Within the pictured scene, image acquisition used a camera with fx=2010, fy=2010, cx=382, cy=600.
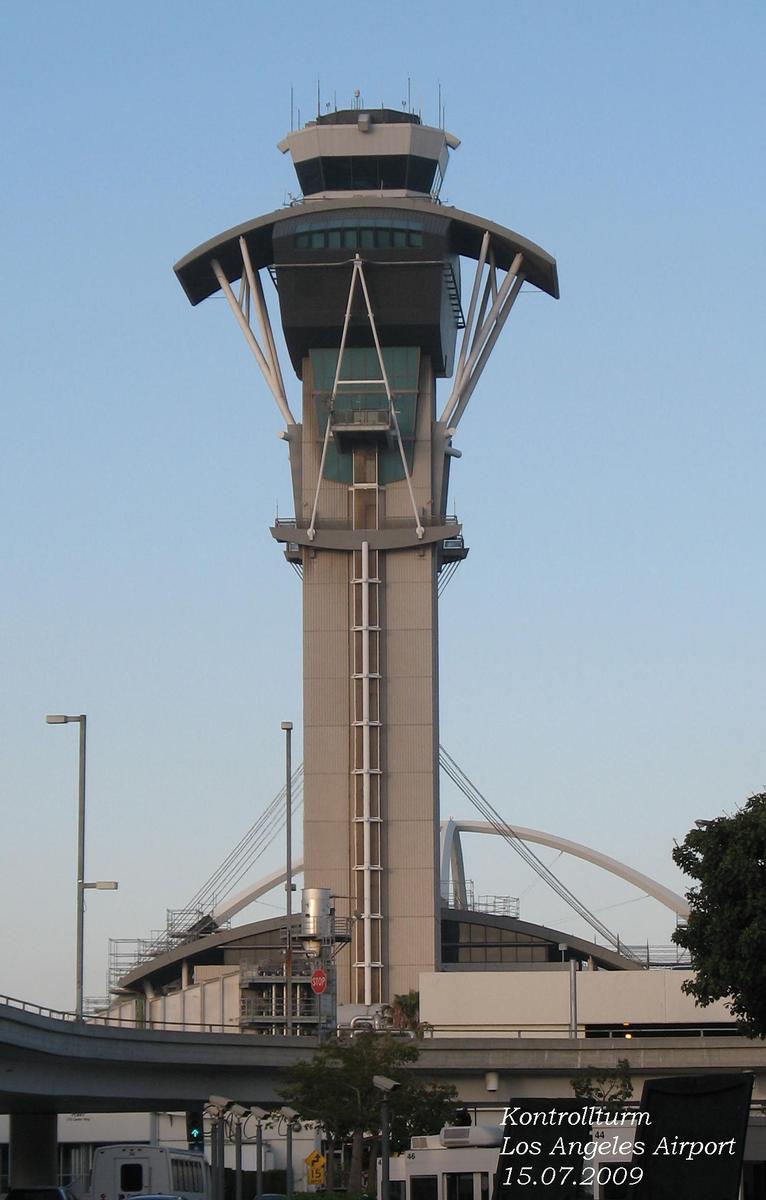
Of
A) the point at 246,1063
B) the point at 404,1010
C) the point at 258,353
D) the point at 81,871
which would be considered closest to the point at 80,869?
the point at 81,871

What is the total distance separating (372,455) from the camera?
4761 inches

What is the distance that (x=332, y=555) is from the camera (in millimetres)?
118812

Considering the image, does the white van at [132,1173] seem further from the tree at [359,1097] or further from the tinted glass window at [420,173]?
the tinted glass window at [420,173]

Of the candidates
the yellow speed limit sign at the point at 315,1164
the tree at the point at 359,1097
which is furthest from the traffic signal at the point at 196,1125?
the yellow speed limit sign at the point at 315,1164

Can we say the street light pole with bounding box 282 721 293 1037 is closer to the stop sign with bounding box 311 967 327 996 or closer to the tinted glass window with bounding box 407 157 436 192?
the stop sign with bounding box 311 967 327 996

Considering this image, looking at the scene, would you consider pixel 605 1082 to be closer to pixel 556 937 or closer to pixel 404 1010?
pixel 404 1010

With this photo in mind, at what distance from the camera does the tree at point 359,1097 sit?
67.4 metres

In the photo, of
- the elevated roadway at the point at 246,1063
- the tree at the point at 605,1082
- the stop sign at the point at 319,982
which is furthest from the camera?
the stop sign at the point at 319,982

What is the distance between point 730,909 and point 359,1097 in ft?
56.8

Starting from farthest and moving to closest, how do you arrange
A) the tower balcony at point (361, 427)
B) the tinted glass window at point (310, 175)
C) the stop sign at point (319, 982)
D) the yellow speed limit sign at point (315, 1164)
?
the tinted glass window at point (310, 175)
the tower balcony at point (361, 427)
the stop sign at point (319, 982)
the yellow speed limit sign at point (315, 1164)

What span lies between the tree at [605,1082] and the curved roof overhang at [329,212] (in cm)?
5869

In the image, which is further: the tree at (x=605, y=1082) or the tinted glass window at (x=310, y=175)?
the tinted glass window at (x=310, y=175)

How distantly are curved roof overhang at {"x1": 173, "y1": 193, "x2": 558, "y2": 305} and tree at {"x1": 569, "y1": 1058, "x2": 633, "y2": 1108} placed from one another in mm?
58692

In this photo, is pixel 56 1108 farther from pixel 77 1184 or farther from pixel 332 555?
pixel 332 555
